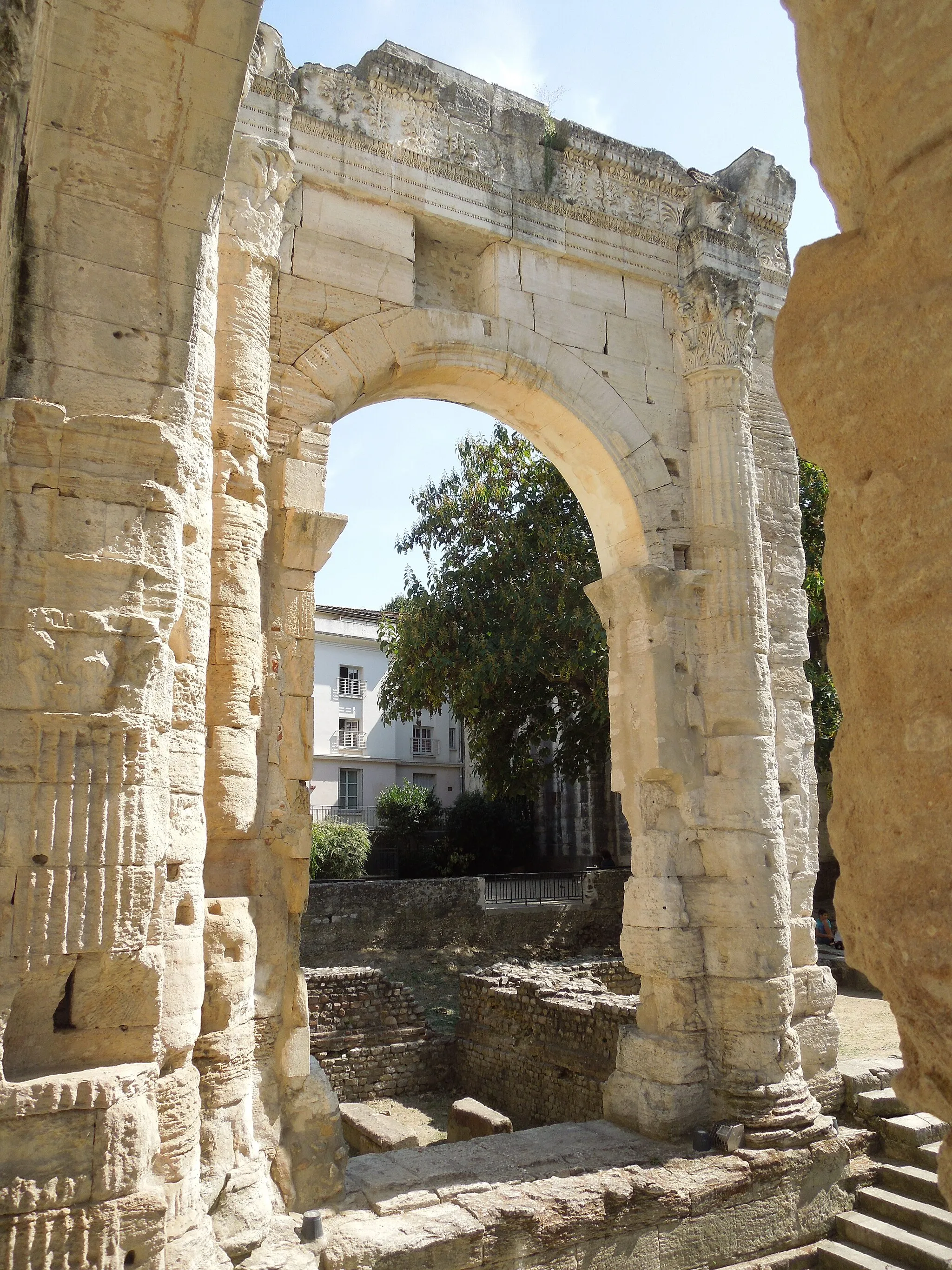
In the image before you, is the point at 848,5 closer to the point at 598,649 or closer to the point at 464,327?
the point at 464,327

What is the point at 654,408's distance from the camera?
776cm

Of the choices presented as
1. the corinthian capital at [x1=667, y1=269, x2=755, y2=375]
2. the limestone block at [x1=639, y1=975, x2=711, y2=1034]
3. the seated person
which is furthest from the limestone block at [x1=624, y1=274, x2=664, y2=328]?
the seated person

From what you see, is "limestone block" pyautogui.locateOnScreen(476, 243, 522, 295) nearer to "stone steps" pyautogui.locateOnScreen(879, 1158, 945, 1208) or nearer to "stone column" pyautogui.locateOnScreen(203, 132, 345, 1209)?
"stone column" pyautogui.locateOnScreen(203, 132, 345, 1209)

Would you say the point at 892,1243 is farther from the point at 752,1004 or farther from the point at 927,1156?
the point at 752,1004

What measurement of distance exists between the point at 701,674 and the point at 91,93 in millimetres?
5404

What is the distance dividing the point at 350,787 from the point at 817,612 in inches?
727

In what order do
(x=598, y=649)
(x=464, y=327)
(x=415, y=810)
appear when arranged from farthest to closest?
(x=415, y=810) → (x=598, y=649) → (x=464, y=327)

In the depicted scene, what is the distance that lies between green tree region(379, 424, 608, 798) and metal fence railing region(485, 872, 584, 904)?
70.0 inches

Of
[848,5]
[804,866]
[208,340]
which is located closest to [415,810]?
[804,866]

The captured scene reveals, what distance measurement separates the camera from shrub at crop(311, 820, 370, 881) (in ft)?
68.6

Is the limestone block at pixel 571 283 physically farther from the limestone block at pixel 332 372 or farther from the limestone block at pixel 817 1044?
the limestone block at pixel 817 1044

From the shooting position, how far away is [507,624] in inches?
671

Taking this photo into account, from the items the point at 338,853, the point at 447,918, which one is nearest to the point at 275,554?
the point at 447,918

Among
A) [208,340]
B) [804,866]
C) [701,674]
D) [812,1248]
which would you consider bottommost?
[812,1248]
